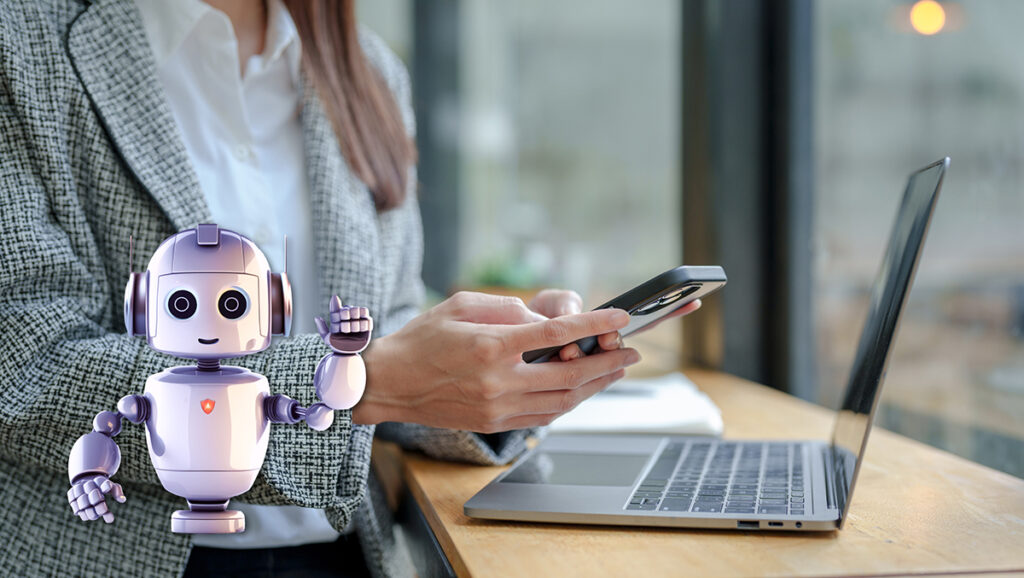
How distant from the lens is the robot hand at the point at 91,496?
0.40 meters

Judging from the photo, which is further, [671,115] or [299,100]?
[671,115]

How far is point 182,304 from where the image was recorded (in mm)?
380

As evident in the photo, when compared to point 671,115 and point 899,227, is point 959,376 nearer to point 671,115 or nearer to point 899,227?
point 899,227

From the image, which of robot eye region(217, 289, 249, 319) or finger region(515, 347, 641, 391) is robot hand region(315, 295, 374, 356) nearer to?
robot eye region(217, 289, 249, 319)

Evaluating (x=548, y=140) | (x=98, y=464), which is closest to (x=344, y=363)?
(x=98, y=464)

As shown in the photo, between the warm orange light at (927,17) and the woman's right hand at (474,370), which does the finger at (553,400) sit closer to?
the woman's right hand at (474,370)

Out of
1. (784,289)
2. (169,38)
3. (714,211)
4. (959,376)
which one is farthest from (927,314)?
(169,38)

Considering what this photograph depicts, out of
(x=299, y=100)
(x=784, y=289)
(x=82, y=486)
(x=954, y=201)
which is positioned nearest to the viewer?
(x=82, y=486)

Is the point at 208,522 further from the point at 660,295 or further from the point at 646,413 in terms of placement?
the point at 646,413

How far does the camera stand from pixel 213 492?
0.41 meters

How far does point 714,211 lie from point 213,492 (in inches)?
45.7

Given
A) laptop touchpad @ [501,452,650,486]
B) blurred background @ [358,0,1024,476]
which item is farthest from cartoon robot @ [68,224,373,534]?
blurred background @ [358,0,1024,476]

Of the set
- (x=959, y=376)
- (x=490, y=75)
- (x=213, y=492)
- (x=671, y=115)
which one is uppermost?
(x=490, y=75)

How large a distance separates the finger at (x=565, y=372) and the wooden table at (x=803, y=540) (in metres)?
0.10
